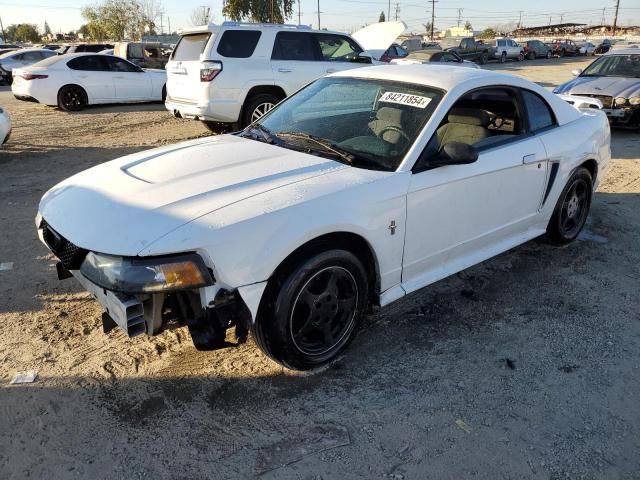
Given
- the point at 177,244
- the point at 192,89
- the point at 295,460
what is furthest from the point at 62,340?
the point at 192,89

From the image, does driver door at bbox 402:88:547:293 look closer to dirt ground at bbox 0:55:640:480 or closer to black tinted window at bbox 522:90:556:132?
black tinted window at bbox 522:90:556:132

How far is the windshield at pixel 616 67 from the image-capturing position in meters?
10.5

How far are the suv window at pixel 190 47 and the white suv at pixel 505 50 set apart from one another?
110 feet

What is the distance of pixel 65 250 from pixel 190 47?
705 centimetres

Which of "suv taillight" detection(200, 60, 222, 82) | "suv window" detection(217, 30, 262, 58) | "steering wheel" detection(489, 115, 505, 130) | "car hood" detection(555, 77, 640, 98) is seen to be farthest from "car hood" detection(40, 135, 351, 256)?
"car hood" detection(555, 77, 640, 98)

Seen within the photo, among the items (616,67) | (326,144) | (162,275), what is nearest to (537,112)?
(326,144)

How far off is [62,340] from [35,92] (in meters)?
11.6

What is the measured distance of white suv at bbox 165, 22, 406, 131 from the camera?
27.7ft

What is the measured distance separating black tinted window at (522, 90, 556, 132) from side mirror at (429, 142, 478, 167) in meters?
1.25

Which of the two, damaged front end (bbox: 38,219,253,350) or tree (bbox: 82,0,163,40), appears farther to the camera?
tree (bbox: 82,0,163,40)

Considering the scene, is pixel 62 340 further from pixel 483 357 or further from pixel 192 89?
pixel 192 89

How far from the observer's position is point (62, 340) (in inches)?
130

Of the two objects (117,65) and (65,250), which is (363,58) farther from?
(65,250)

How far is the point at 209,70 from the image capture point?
27.5 ft
